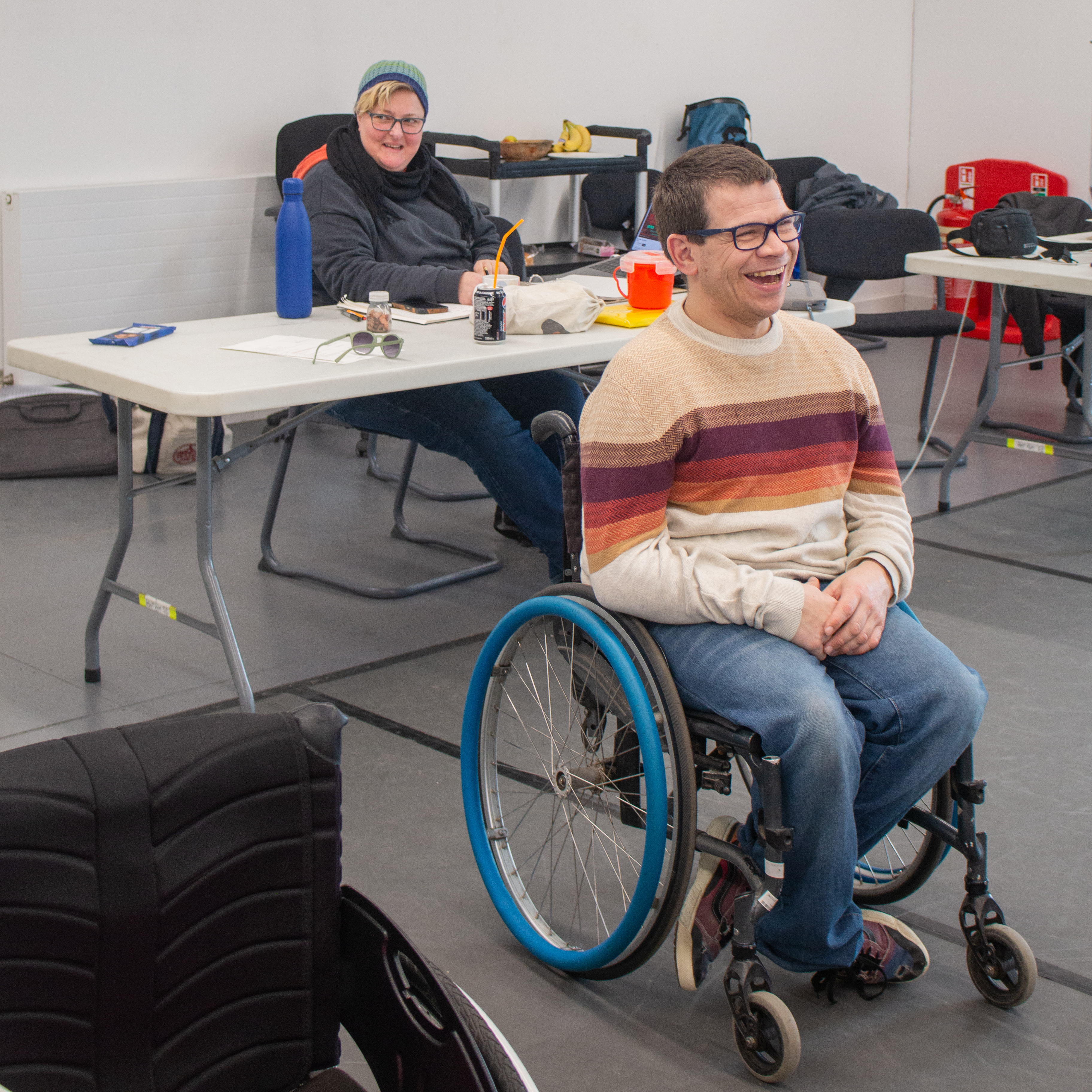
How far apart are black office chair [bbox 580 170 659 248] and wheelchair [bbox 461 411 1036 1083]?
4.16 m

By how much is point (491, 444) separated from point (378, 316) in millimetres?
371

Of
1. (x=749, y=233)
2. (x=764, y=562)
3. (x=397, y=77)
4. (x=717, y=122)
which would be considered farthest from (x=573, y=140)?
(x=764, y=562)

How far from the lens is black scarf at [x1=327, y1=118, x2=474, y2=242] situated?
3.14 meters

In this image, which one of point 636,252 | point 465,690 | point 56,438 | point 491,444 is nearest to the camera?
point 465,690

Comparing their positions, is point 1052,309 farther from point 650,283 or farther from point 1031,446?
point 650,283

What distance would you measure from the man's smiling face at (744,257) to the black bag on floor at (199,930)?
2.67 ft

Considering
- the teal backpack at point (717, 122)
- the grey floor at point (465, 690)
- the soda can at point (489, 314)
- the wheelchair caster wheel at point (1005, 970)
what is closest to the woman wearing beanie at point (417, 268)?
the soda can at point (489, 314)

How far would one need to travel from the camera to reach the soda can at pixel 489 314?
2.62 metres

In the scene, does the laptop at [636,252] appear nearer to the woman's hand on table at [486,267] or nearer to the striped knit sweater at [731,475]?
the woman's hand on table at [486,267]

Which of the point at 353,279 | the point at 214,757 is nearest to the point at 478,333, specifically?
the point at 353,279

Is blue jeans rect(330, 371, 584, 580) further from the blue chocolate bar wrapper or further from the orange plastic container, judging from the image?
the blue chocolate bar wrapper

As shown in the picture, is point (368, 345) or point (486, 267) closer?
point (368, 345)

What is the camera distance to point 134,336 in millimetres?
2572

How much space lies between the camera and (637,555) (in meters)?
1.65
